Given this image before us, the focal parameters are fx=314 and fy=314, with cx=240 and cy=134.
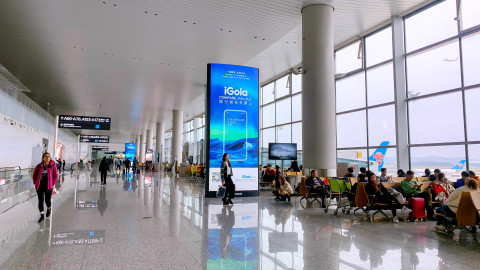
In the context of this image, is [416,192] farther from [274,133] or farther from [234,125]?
[274,133]

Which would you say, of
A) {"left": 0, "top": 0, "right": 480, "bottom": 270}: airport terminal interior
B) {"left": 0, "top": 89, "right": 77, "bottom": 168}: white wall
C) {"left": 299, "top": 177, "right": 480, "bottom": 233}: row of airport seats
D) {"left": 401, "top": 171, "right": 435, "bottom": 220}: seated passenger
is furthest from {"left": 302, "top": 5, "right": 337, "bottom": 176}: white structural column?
{"left": 0, "top": 89, "right": 77, "bottom": 168}: white wall

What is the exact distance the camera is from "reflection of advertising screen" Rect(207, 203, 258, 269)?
12.1 ft

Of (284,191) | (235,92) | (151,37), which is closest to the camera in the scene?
(284,191)

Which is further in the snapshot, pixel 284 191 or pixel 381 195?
pixel 284 191

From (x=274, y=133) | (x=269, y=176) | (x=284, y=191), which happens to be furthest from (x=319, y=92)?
(x=274, y=133)

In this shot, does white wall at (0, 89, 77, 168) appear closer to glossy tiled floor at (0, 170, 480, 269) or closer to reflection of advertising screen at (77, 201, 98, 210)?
reflection of advertising screen at (77, 201, 98, 210)

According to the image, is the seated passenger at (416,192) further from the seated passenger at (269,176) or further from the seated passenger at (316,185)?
the seated passenger at (269,176)

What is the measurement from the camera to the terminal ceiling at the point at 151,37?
9.80 meters

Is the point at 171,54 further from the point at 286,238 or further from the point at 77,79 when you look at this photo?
the point at 286,238

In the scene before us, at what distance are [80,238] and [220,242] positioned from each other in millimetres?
2120

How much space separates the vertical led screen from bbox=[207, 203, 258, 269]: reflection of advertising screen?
313 cm

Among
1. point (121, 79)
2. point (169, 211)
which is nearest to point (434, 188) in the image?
point (169, 211)

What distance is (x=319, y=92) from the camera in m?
9.78

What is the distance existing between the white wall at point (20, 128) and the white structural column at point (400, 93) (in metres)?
18.8
